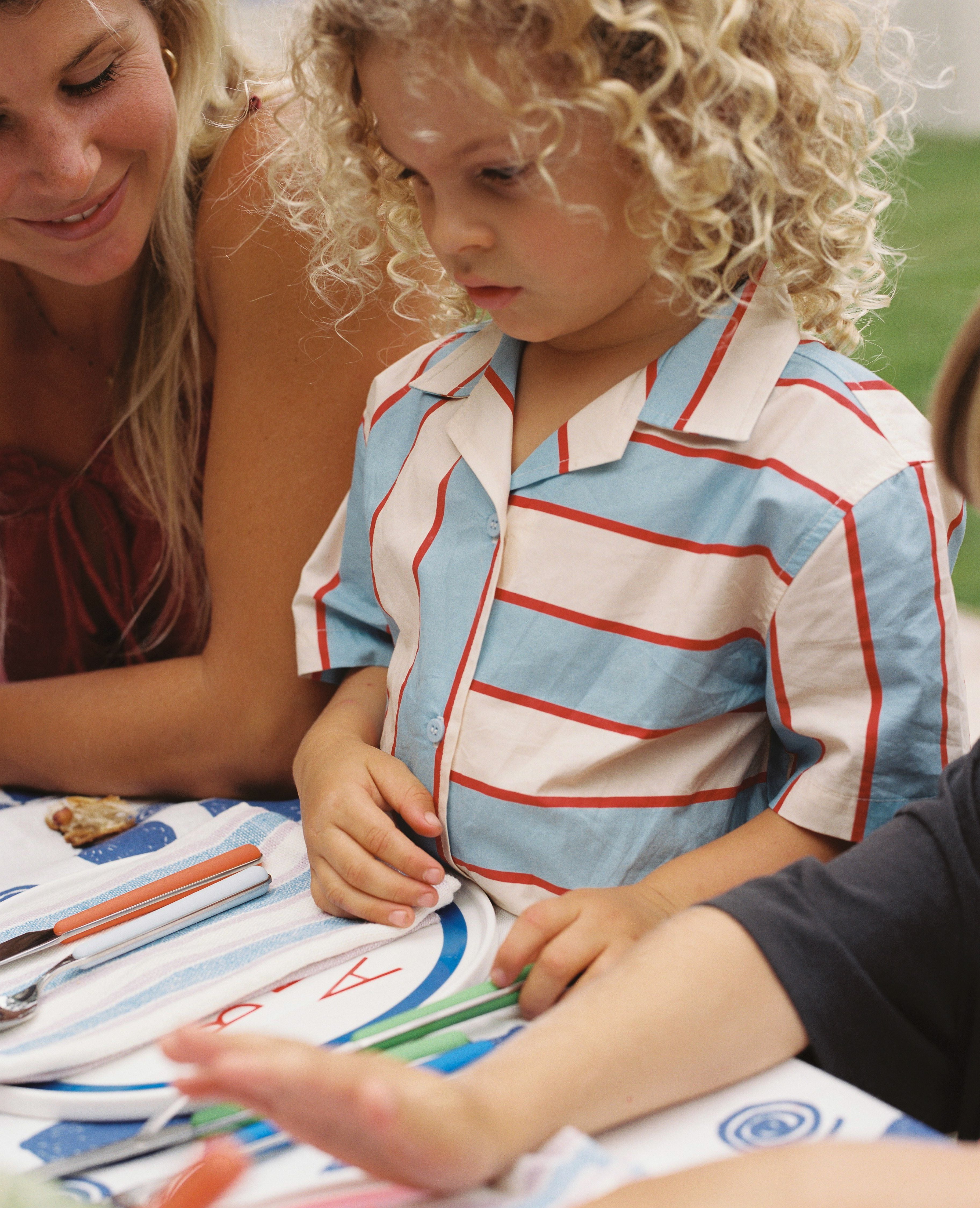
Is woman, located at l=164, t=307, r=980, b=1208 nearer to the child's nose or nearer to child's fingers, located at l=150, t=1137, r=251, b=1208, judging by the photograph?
child's fingers, located at l=150, t=1137, r=251, b=1208

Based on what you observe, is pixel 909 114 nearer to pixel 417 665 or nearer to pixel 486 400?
pixel 486 400

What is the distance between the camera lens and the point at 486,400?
754mm

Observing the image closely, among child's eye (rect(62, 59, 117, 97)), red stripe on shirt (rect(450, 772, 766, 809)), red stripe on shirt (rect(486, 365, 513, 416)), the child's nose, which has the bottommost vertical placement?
red stripe on shirt (rect(450, 772, 766, 809))

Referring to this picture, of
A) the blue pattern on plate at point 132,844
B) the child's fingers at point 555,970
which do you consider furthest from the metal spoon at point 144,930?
the child's fingers at point 555,970

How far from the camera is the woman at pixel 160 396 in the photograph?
32.6 inches

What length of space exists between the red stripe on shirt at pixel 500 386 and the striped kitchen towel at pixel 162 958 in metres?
0.29

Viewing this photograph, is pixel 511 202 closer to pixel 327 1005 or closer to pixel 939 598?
pixel 939 598

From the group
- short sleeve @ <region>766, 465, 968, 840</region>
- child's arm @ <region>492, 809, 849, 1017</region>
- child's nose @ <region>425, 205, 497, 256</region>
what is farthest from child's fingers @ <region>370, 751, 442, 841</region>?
child's nose @ <region>425, 205, 497, 256</region>

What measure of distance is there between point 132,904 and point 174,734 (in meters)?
0.24

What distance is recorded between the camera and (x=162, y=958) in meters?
0.64

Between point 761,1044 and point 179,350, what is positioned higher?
point 179,350

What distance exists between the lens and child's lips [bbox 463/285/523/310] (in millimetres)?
675

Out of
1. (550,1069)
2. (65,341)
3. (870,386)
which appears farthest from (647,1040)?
(65,341)

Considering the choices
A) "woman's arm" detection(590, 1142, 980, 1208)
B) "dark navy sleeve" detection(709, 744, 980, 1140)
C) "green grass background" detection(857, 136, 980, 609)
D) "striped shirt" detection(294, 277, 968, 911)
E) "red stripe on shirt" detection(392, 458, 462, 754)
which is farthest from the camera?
"green grass background" detection(857, 136, 980, 609)
